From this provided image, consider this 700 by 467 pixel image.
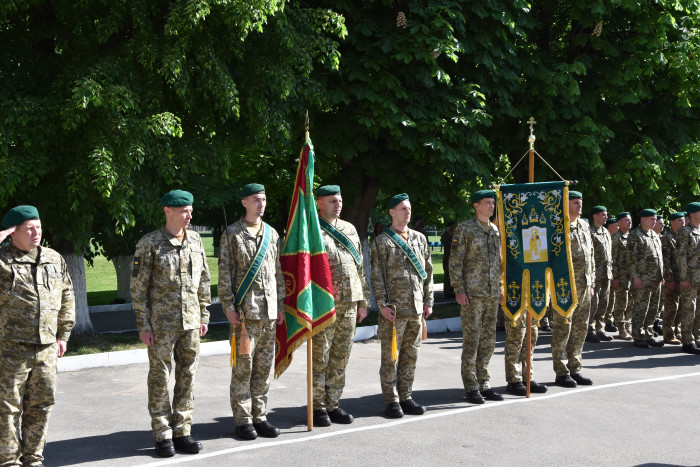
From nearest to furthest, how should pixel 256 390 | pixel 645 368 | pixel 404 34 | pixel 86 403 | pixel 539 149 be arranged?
pixel 256 390, pixel 86 403, pixel 645 368, pixel 404 34, pixel 539 149

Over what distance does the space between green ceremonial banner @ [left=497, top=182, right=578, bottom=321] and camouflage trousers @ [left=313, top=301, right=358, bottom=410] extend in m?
2.15

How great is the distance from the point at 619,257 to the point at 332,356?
773 cm

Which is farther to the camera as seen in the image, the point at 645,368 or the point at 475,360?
the point at 645,368

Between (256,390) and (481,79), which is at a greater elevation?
(481,79)

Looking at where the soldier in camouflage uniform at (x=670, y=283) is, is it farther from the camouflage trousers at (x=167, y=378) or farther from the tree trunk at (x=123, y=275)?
the tree trunk at (x=123, y=275)

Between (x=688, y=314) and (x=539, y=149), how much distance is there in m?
4.62

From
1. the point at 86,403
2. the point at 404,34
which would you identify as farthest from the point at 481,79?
the point at 86,403

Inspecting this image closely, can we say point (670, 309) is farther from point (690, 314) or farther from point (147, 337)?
point (147, 337)

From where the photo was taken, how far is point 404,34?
1288 centimetres

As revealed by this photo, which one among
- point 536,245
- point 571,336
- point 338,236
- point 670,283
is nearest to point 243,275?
point 338,236

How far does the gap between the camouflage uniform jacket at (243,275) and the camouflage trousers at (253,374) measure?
0.35ft

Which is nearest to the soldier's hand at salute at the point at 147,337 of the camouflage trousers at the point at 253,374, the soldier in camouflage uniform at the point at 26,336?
the soldier in camouflage uniform at the point at 26,336

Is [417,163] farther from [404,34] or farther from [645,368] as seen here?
[645,368]

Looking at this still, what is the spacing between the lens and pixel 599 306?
13.0 m
